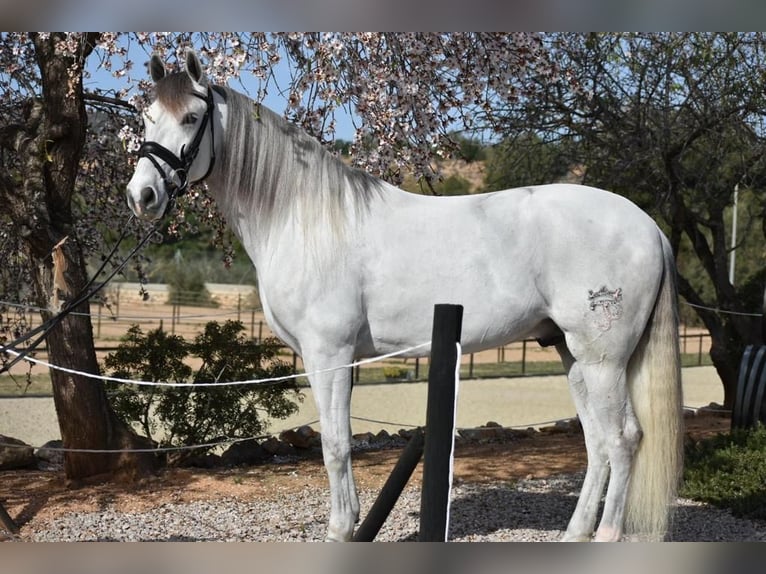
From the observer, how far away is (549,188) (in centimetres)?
406

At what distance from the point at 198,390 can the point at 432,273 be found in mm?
3642

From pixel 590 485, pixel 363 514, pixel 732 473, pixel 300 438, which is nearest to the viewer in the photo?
pixel 590 485

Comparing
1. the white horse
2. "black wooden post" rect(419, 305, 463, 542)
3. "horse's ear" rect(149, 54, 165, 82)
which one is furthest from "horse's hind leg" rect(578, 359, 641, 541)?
"horse's ear" rect(149, 54, 165, 82)

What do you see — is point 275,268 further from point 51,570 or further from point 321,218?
point 51,570

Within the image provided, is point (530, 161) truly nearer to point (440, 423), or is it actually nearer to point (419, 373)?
point (440, 423)

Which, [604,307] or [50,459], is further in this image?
[50,459]

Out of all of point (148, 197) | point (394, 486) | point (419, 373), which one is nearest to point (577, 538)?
point (394, 486)

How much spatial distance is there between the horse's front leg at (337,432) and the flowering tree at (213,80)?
166 cm

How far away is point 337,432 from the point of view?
3.87m

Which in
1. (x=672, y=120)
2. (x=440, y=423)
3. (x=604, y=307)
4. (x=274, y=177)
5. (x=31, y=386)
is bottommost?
(x=31, y=386)

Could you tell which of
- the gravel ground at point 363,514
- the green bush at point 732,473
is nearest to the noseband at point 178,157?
the gravel ground at point 363,514
